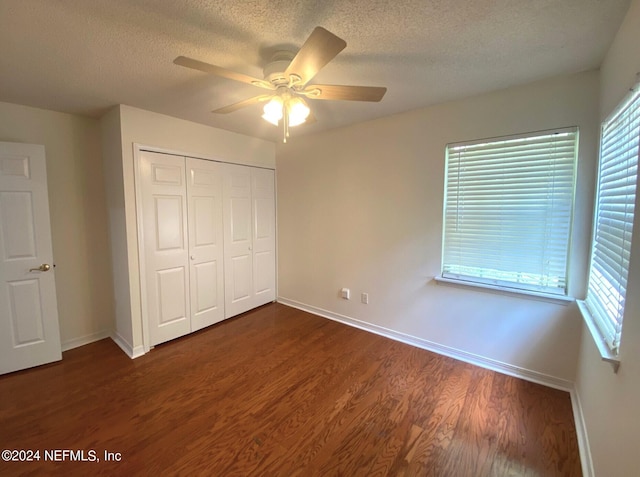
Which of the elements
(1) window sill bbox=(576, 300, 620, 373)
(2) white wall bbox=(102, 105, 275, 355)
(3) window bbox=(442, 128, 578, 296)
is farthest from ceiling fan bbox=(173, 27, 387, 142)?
(1) window sill bbox=(576, 300, 620, 373)

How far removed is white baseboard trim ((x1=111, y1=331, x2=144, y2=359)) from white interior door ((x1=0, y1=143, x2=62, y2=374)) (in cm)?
49

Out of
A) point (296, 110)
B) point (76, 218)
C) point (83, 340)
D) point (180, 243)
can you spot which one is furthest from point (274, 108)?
point (83, 340)

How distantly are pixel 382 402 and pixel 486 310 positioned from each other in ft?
3.96

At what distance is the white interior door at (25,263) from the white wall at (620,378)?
12.7 feet

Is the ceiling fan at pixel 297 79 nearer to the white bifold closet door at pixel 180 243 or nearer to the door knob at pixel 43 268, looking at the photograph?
the white bifold closet door at pixel 180 243

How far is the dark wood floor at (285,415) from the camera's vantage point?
1.53m

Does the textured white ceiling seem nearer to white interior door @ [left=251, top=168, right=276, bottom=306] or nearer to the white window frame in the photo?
the white window frame

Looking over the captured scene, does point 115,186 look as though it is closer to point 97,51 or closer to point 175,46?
point 97,51

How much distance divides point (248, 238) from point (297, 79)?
7.91 ft

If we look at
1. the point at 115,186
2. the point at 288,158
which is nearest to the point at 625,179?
the point at 288,158

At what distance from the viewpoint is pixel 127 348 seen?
106 inches

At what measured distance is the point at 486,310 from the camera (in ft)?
7.82

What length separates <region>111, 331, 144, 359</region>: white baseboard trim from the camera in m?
2.61

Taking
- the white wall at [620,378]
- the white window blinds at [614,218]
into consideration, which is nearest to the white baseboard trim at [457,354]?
the white wall at [620,378]
